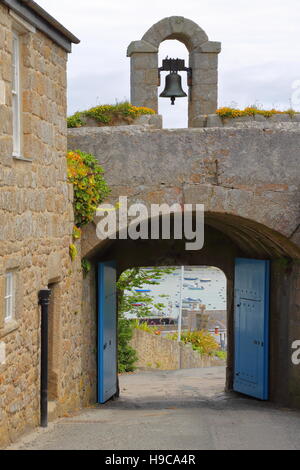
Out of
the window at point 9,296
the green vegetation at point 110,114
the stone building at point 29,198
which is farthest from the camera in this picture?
the green vegetation at point 110,114

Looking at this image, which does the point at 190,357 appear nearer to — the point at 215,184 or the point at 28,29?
the point at 215,184

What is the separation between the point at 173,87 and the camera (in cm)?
1101

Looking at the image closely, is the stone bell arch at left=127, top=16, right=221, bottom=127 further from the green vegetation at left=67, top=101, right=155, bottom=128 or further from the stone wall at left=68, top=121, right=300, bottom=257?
the stone wall at left=68, top=121, right=300, bottom=257

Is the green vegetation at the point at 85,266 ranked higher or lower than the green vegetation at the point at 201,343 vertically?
higher

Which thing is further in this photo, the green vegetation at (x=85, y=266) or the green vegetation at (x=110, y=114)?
the green vegetation at (x=110, y=114)

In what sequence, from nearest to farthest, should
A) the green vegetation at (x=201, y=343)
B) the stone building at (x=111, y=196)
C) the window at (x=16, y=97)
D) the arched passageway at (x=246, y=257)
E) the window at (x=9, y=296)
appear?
the window at (x=9, y=296)
the stone building at (x=111, y=196)
the window at (x=16, y=97)
the arched passageway at (x=246, y=257)
the green vegetation at (x=201, y=343)

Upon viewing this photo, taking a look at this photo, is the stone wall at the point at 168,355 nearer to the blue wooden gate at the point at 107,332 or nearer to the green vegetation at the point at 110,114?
the blue wooden gate at the point at 107,332

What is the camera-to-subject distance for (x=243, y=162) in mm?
9438

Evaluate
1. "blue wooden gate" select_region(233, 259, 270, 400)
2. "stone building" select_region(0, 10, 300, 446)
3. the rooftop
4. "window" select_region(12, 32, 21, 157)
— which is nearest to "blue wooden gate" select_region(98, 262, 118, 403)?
"stone building" select_region(0, 10, 300, 446)

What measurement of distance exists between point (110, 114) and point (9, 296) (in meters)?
4.81

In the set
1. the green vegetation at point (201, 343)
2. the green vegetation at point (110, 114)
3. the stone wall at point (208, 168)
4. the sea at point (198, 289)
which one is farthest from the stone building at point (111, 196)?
the sea at point (198, 289)

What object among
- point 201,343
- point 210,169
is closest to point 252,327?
point 210,169

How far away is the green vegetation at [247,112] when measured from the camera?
10742 millimetres
